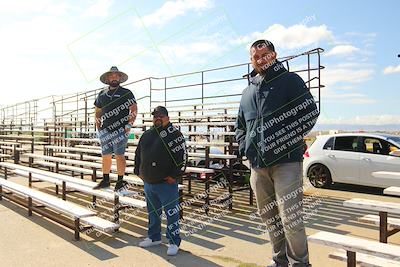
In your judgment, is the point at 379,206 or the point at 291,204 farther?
the point at 379,206

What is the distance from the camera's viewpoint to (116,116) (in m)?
5.37

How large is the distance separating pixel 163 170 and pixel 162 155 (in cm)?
18

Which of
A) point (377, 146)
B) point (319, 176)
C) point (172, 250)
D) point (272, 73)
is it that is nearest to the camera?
point (272, 73)

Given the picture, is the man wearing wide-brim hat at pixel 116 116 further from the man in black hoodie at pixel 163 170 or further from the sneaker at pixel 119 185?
the man in black hoodie at pixel 163 170

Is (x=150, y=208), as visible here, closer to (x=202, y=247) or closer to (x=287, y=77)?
(x=202, y=247)

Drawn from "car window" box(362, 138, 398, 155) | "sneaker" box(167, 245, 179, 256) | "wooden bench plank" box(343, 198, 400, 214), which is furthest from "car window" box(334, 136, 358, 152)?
"sneaker" box(167, 245, 179, 256)

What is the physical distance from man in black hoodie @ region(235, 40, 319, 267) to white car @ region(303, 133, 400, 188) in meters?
5.52

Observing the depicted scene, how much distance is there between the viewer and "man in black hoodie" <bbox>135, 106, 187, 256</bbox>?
14.2 ft

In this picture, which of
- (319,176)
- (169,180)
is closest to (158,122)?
(169,180)

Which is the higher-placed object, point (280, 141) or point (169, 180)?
point (280, 141)

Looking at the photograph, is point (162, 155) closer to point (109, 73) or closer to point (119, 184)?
point (119, 184)

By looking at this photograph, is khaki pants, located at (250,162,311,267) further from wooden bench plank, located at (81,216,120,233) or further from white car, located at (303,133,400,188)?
white car, located at (303,133,400,188)

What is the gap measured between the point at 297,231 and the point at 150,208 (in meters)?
2.17

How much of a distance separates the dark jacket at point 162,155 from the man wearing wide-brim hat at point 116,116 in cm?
95
